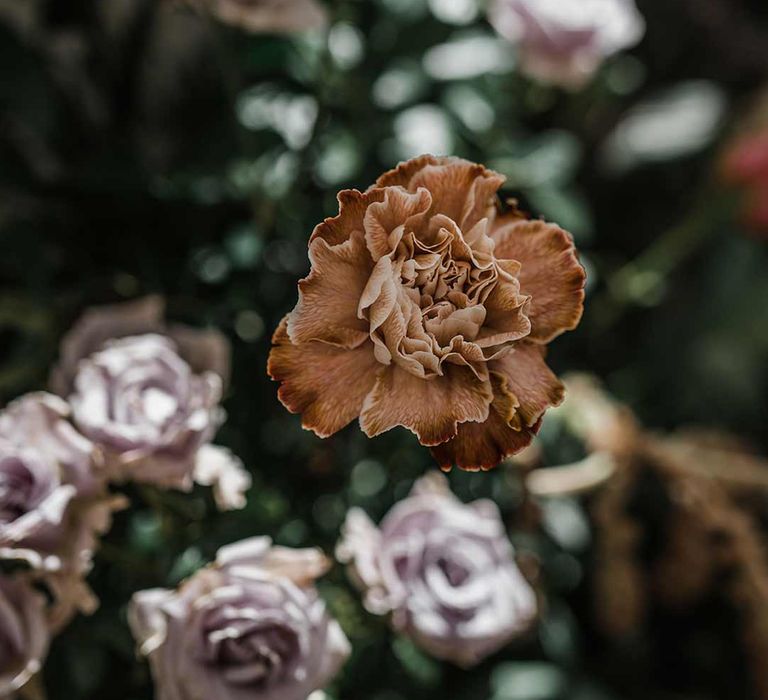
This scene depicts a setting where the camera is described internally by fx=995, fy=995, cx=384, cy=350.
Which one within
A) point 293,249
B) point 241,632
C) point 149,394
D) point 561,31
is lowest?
point 241,632

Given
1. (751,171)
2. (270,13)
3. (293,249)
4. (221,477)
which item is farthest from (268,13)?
(751,171)

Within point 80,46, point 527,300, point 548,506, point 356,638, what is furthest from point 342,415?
point 80,46

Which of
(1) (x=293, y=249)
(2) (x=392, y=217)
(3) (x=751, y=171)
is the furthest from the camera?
(3) (x=751, y=171)

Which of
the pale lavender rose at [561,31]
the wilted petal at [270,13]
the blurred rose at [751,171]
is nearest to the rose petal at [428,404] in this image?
the wilted petal at [270,13]

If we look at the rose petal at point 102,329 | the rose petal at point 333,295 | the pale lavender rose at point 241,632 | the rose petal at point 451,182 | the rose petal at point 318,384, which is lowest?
the pale lavender rose at point 241,632

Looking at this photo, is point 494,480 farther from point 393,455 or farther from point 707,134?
point 707,134

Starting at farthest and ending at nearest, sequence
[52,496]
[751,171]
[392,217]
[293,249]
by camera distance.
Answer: [751,171] → [293,249] → [52,496] → [392,217]

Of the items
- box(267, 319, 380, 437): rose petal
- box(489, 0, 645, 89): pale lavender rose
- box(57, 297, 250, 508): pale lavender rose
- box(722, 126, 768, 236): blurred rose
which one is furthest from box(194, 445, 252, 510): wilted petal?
box(722, 126, 768, 236): blurred rose

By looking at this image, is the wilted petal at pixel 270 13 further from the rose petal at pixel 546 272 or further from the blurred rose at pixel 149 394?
the rose petal at pixel 546 272

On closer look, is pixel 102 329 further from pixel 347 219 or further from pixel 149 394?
pixel 347 219
